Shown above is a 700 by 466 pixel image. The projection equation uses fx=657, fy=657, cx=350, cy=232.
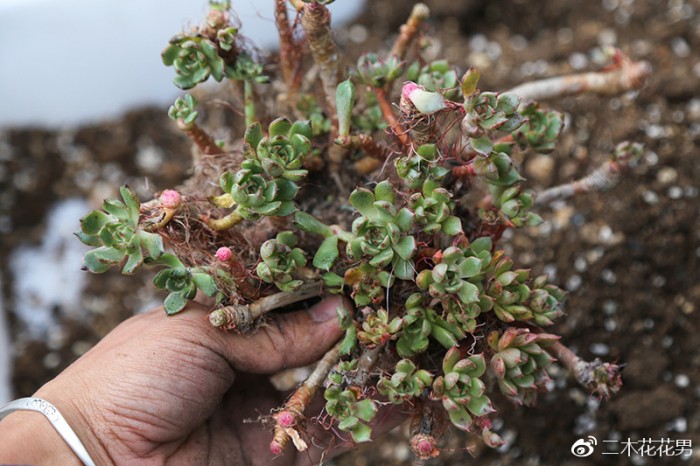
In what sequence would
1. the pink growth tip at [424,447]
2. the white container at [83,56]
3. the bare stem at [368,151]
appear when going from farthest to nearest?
the white container at [83,56] → the bare stem at [368,151] → the pink growth tip at [424,447]

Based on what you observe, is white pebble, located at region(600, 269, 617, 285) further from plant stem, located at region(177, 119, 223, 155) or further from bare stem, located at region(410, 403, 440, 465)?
plant stem, located at region(177, 119, 223, 155)

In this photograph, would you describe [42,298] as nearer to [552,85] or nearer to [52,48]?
[52,48]

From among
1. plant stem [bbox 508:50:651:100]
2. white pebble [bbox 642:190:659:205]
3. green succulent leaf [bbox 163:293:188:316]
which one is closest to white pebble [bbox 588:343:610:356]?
white pebble [bbox 642:190:659:205]

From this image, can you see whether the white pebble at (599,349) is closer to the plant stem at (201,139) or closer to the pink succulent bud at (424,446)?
the pink succulent bud at (424,446)

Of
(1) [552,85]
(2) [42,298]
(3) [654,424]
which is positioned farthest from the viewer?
(2) [42,298]

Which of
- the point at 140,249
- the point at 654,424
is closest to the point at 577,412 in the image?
the point at 654,424

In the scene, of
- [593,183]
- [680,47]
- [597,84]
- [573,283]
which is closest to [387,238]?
[593,183]

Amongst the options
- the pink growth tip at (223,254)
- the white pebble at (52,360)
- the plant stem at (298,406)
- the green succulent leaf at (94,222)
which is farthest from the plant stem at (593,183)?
the white pebble at (52,360)
